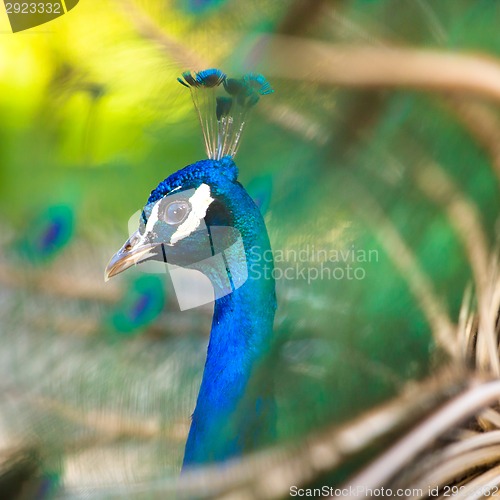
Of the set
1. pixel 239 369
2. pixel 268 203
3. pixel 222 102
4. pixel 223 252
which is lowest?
pixel 239 369

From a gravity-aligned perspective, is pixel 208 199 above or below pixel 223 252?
above

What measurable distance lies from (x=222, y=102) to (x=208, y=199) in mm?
251

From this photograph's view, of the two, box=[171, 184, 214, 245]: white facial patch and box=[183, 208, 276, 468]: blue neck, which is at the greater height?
box=[171, 184, 214, 245]: white facial patch

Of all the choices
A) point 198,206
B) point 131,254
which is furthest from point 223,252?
point 131,254

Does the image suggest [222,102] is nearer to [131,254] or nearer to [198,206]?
[198,206]

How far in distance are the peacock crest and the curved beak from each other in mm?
283

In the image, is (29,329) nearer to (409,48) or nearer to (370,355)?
(370,355)

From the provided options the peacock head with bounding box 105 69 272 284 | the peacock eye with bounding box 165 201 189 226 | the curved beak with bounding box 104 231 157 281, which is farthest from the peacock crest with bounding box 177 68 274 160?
the curved beak with bounding box 104 231 157 281

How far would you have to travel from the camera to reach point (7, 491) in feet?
5.11

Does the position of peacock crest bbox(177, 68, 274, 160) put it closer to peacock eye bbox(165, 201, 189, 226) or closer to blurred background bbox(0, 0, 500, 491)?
blurred background bbox(0, 0, 500, 491)

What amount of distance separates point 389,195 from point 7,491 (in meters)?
1.29

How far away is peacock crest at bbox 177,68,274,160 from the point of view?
1.48 metres

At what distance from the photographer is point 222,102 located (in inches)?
58.2

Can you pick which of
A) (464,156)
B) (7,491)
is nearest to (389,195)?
(464,156)
